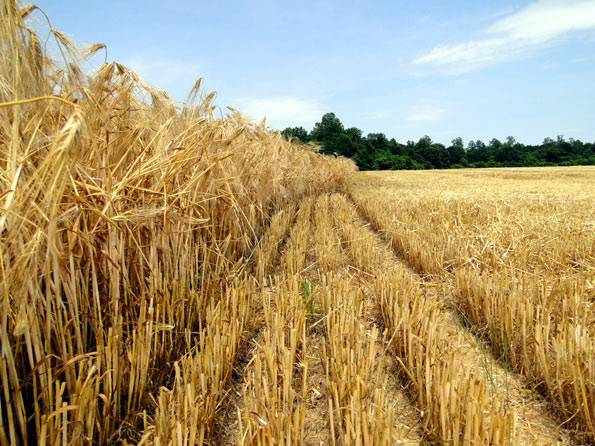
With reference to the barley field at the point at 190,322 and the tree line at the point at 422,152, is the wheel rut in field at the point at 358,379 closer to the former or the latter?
the barley field at the point at 190,322

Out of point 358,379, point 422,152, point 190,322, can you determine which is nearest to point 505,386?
point 358,379

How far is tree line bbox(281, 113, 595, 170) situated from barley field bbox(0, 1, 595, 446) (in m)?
38.2

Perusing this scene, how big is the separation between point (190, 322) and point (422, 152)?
60212mm

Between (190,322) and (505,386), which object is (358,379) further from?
(190,322)

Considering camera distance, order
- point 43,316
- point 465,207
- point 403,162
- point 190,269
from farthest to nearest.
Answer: point 403,162
point 465,207
point 190,269
point 43,316

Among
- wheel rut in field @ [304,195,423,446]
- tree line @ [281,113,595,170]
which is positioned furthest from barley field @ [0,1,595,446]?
tree line @ [281,113,595,170]

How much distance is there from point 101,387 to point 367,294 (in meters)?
1.89

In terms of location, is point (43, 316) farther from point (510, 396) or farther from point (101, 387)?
point (510, 396)

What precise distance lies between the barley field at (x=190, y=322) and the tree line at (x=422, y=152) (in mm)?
38154

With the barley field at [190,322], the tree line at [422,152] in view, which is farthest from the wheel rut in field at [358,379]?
the tree line at [422,152]

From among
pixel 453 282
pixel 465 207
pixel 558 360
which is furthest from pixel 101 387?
pixel 465 207

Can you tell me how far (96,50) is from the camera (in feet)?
6.62

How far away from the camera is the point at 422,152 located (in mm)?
56875

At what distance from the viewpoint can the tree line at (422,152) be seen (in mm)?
44375
